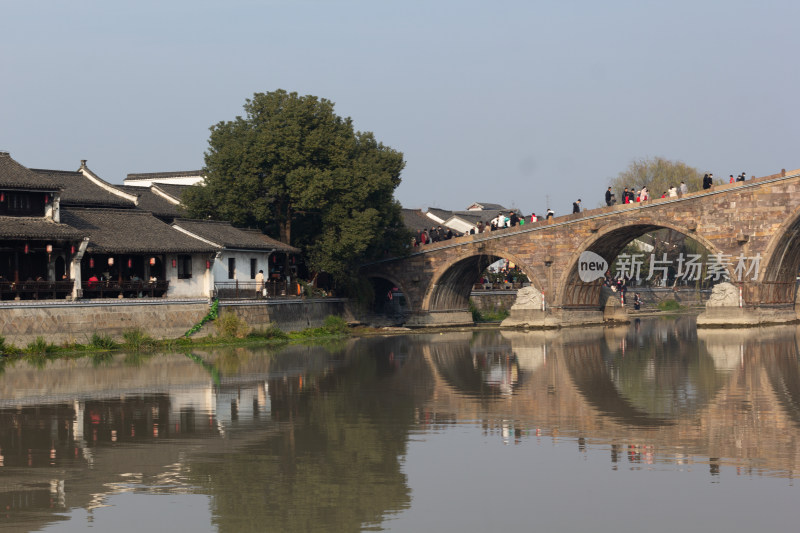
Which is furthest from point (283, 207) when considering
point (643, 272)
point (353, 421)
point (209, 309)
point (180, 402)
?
point (643, 272)

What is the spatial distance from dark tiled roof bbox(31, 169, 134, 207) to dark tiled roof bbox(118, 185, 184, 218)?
4.82 feet

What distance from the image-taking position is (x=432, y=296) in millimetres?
58406

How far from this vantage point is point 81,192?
48.8 metres

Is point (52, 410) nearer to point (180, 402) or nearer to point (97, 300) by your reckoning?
point (180, 402)

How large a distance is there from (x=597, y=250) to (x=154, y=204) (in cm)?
2383

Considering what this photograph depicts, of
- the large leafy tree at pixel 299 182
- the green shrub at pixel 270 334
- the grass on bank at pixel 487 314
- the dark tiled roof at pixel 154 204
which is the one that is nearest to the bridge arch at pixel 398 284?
the grass on bank at pixel 487 314

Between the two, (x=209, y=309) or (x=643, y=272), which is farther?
(x=643, y=272)

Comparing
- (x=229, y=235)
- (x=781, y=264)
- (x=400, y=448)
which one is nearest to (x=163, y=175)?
(x=229, y=235)

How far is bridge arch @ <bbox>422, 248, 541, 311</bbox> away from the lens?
184 ft

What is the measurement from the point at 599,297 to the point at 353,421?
3962 centimetres

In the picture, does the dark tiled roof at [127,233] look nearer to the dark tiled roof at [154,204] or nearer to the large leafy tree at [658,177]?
the dark tiled roof at [154,204]

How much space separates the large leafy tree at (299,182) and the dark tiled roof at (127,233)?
6750 mm
